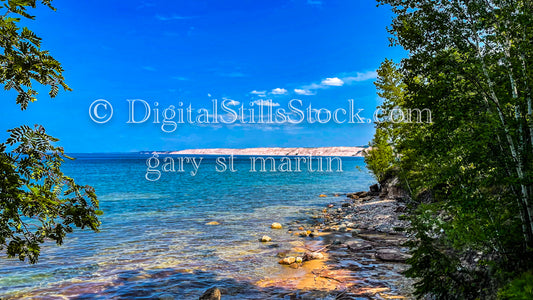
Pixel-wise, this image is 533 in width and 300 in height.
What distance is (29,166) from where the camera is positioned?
15.0 feet

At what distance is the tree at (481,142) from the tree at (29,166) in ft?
27.1

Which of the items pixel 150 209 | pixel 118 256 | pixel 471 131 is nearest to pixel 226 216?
pixel 150 209

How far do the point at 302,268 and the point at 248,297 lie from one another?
390 cm

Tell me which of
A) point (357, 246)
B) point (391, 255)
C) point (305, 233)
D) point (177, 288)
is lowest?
point (177, 288)

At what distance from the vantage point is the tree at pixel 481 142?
784 centimetres

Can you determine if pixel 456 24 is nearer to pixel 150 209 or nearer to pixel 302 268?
pixel 302 268

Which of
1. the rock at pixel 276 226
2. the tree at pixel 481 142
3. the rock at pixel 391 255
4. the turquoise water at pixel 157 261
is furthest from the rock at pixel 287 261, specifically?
the rock at pixel 276 226

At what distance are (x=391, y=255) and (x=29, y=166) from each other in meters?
16.3

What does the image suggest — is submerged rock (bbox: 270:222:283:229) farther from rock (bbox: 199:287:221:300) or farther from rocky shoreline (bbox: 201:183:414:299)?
rock (bbox: 199:287:221:300)

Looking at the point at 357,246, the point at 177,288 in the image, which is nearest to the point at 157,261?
the point at 177,288

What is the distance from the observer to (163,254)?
18562 millimetres

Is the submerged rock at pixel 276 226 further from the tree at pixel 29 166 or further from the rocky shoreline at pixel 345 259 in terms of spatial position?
the tree at pixel 29 166

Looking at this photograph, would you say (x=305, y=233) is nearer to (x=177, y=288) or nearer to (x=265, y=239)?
(x=265, y=239)

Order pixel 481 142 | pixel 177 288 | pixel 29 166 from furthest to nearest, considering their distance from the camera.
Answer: pixel 177 288
pixel 481 142
pixel 29 166
